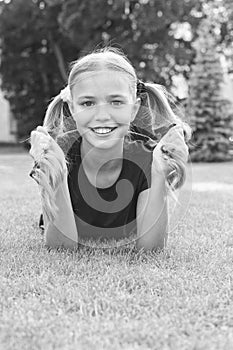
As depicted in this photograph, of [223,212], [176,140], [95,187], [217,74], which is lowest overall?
[223,212]

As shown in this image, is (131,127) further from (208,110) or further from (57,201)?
(208,110)

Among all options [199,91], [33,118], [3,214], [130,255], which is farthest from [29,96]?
[130,255]

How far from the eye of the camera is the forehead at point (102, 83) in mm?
2455

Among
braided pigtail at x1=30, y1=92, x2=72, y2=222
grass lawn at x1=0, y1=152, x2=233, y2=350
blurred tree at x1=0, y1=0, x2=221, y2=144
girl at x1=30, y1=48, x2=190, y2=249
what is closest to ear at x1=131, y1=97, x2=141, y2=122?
girl at x1=30, y1=48, x2=190, y2=249

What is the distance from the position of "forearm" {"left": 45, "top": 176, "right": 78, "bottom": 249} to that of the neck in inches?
11.6

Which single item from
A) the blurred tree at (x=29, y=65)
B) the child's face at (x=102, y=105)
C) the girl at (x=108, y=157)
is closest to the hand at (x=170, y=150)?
the girl at (x=108, y=157)

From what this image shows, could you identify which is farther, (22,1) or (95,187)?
(22,1)

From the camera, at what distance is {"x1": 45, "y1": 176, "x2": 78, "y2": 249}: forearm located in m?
2.49

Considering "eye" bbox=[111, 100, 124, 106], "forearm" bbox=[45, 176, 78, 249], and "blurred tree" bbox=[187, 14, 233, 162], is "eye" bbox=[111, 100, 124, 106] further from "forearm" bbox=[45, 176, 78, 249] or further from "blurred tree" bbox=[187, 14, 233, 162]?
"blurred tree" bbox=[187, 14, 233, 162]

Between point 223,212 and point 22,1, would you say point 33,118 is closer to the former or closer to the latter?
point 22,1

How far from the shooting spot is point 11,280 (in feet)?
6.81

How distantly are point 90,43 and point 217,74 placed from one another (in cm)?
Answer: 559

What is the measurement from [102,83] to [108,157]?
440 millimetres

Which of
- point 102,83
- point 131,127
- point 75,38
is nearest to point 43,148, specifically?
point 102,83
